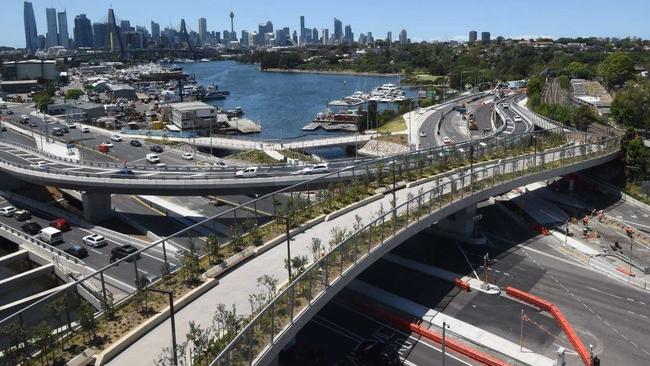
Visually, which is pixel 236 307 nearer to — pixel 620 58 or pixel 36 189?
pixel 36 189

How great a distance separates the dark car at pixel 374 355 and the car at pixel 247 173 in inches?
474

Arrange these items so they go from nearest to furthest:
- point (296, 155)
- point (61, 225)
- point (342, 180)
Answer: point (342, 180), point (61, 225), point (296, 155)

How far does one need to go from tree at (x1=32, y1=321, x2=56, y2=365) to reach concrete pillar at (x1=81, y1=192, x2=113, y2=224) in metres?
16.3

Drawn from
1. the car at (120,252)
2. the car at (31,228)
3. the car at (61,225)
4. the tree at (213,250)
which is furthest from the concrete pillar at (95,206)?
the tree at (213,250)

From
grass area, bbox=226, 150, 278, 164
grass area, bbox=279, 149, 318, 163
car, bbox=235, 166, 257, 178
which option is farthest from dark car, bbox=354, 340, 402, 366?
grass area, bbox=279, 149, 318, 163

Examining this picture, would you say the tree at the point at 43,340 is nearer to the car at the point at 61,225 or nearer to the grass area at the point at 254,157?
the car at the point at 61,225

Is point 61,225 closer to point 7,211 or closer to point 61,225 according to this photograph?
point 61,225

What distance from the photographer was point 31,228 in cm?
2292

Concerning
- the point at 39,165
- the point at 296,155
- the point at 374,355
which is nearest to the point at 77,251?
the point at 39,165

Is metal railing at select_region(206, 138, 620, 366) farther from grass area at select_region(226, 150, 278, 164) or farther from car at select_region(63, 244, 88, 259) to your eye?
grass area at select_region(226, 150, 278, 164)

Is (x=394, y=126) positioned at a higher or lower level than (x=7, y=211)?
higher

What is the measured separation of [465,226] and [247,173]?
378 inches

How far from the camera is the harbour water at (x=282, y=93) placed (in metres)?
64.3

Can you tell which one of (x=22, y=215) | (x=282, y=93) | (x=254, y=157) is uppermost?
(x=282, y=93)
